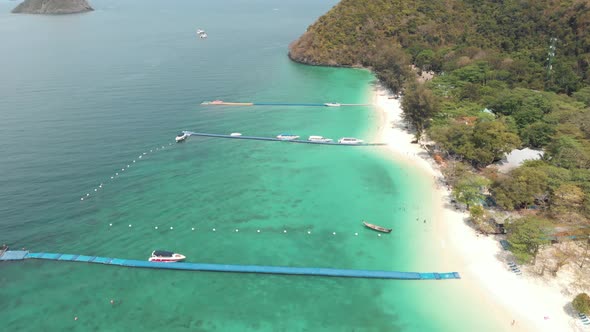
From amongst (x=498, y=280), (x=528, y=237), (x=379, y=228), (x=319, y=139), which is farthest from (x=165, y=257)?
(x=528, y=237)

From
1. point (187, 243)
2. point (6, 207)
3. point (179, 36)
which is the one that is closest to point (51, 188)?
point (6, 207)

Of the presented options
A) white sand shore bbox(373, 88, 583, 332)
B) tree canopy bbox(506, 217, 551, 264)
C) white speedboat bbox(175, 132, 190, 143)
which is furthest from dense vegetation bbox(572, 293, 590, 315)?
white speedboat bbox(175, 132, 190, 143)

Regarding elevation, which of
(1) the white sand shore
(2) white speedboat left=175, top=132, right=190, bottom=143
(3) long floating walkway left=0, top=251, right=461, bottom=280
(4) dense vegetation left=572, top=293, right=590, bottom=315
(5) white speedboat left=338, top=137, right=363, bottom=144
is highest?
(5) white speedboat left=338, top=137, right=363, bottom=144

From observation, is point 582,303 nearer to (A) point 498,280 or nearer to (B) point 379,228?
(A) point 498,280

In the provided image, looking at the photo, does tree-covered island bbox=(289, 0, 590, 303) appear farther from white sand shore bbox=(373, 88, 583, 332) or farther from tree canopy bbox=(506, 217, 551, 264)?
white sand shore bbox=(373, 88, 583, 332)

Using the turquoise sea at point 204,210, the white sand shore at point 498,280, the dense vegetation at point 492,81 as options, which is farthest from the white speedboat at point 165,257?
the dense vegetation at point 492,81

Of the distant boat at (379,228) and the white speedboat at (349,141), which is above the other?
the white speedboat at (349,141)

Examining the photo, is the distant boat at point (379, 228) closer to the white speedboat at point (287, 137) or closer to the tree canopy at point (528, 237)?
the tree canopy at point (528, 237)
